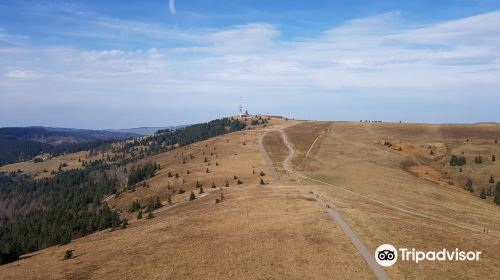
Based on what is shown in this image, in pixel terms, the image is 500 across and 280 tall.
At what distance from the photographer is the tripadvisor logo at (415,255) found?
4072cm

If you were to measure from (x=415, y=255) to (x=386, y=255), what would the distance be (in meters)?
3.29

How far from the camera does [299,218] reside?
56562 millimetres

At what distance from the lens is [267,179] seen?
99.8m

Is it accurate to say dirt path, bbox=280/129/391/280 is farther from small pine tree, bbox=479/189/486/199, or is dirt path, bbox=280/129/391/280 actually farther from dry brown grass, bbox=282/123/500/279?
small pine tree, bbox=479/189/486/199

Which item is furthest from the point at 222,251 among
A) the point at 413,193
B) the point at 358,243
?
the point at 413,193

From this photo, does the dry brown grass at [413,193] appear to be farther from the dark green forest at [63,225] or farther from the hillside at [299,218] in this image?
the dark green forest at [63,225]

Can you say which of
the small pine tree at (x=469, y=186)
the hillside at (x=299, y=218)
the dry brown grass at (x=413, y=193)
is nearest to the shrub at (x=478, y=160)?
the hillside at (x=299, y=218)

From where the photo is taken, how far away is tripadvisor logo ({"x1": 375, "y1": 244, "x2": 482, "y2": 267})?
134 feet

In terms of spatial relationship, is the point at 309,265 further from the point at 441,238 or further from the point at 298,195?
the point at 298,195

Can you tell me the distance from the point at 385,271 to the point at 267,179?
206 feet

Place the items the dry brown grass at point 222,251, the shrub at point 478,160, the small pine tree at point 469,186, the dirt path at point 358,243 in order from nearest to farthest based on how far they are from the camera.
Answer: the dirt path at point 358,243 < the dry brown grass at point 222,251 < the small pine tree at point 469,186 < the shrub at point 478,160

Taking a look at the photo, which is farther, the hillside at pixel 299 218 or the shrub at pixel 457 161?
the shrub at pixel 457 161

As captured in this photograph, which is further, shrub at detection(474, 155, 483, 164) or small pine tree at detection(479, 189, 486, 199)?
shrub at detection(474, 155, 483, 164)

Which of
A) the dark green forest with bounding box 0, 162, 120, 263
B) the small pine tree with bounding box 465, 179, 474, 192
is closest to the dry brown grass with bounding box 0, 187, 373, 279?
the dark green forest with bounding box 0, 162, 120, 263
